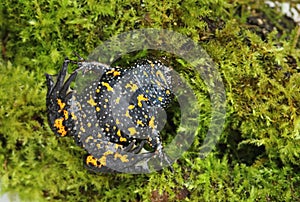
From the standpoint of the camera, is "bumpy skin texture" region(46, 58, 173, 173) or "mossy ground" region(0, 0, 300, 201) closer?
"bumpy skin texture" region(46, 58, 173, 173)

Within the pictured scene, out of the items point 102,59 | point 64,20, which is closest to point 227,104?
point 102,59

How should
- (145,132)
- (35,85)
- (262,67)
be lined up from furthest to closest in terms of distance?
(35,85) → (262,67) → (145,132)

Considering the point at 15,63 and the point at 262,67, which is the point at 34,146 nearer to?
the point at 15,63

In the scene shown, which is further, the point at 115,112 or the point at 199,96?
the point at 199,96

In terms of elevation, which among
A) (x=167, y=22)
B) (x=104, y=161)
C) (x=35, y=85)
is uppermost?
(x=167, y=22)
